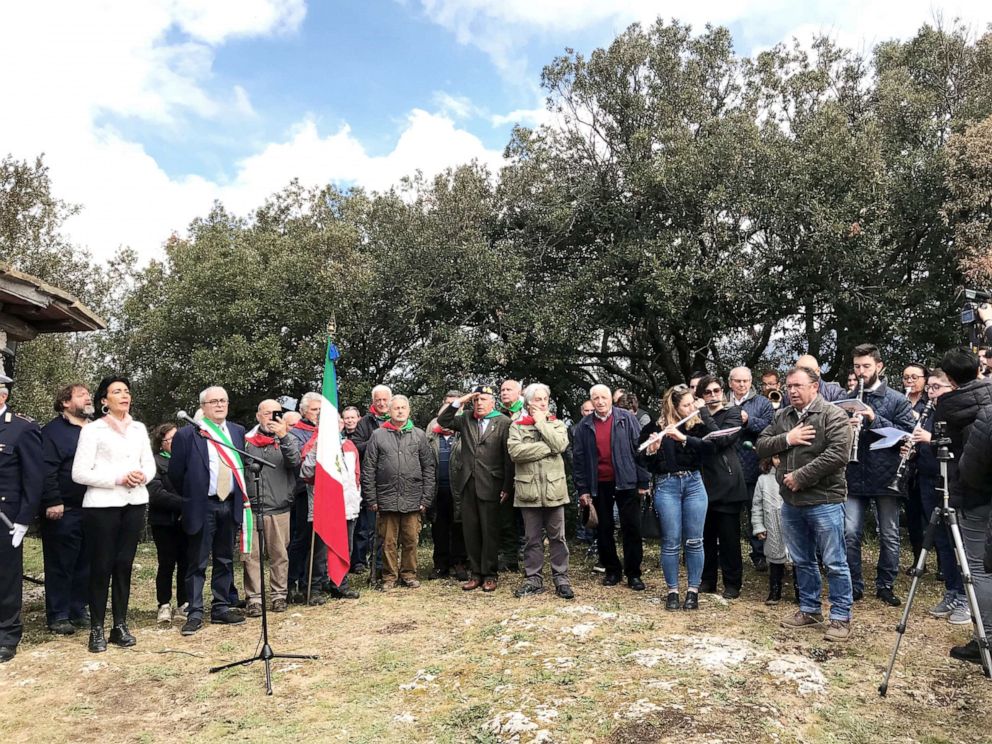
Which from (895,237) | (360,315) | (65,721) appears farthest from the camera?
(360,315)

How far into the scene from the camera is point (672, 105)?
43.9ft

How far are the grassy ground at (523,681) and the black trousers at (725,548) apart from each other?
32cm

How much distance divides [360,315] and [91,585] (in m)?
7.95

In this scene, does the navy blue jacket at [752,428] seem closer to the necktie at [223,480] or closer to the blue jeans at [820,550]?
the blue jeans at [820,550]

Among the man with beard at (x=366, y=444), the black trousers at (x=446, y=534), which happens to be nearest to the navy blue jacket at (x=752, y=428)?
the black trousers at (x=446, y=534)

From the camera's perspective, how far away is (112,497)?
571 cm

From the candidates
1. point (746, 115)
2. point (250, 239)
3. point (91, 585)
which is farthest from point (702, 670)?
point (250, 239)

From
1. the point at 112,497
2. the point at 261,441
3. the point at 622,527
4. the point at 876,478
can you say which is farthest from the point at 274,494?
the point at 876,478

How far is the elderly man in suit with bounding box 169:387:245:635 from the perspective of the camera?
6230mm

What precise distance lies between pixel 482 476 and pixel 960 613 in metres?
4.21

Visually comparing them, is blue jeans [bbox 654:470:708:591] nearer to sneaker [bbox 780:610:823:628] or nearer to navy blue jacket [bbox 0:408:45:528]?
sneaker [bbox 780:610:823:628]

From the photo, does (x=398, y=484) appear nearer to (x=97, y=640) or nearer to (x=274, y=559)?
(x=274, y=559)

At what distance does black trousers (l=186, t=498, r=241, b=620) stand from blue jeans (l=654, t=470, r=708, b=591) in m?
3.81

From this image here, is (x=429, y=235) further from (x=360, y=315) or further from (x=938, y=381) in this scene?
(x=938, y=381)
